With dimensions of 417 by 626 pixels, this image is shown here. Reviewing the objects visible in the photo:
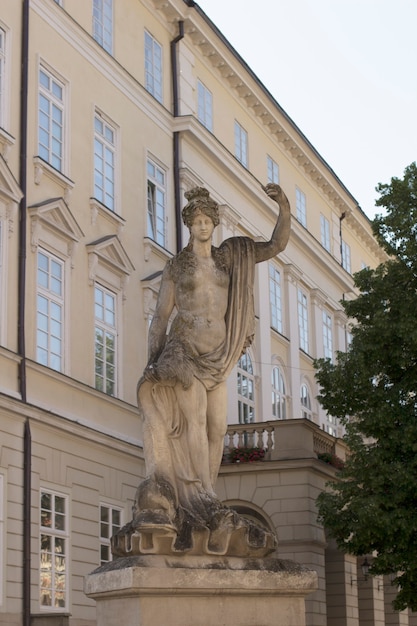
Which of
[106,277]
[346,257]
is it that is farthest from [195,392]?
[346,257]

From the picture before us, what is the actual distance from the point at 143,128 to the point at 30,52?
5.36 metres

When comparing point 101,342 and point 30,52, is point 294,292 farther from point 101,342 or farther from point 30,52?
point 30,52

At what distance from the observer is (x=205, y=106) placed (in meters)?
33.2

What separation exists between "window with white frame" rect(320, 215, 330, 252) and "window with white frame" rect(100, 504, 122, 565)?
19657 mm

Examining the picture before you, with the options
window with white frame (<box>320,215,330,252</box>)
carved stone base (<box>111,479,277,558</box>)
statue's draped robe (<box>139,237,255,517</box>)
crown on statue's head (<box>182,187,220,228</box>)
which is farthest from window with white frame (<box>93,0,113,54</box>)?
carved stone base (<box>111,479,277,558</box>)

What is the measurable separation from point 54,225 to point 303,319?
17795mm

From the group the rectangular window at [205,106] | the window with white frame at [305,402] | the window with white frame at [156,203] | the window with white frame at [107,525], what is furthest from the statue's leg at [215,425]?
the window with white frame at [305,402]

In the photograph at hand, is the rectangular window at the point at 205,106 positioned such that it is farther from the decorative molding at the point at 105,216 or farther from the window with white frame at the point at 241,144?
the decorative molding at the point at 105,216

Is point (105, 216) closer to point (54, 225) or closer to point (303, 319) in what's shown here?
point (54, 225)

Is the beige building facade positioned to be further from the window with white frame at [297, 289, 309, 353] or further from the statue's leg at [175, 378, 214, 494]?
the statue's leg at [175, 378, 214, 494]

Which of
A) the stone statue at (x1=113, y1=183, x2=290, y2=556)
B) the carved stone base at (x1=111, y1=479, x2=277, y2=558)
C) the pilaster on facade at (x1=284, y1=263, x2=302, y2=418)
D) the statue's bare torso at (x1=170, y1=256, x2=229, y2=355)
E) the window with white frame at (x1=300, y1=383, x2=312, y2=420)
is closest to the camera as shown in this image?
the carved stone base at (x1=111, y1=479, x2=277, y2=558)

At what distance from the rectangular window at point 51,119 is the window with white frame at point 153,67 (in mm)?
4890

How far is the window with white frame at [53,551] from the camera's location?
868 inches

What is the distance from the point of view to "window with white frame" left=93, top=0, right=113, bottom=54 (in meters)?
27.1
